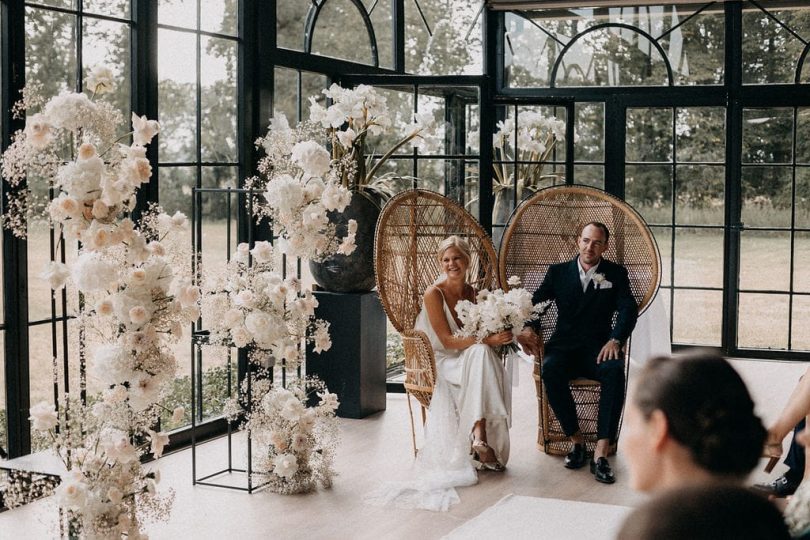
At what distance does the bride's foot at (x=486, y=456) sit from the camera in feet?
16.6

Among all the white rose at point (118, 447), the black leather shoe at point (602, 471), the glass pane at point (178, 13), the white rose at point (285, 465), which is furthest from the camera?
the glass pane at point (178, 13)

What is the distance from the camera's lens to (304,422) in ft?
15.4

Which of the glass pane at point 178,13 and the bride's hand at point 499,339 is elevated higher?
the glass pane at point 178,13

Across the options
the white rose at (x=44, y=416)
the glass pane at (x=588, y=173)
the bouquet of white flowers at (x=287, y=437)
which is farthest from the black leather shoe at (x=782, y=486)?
the glass pane at (x=588, y=173)

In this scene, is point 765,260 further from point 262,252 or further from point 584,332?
point 262,252

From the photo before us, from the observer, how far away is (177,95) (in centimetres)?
529

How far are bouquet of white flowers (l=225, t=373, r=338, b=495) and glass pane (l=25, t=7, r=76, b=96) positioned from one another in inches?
58.6

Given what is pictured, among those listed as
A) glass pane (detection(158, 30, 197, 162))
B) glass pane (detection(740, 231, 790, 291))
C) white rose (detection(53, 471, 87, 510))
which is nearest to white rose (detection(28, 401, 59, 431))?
white rose (detection(53, 471, 87, 510))

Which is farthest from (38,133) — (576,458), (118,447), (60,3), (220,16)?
(576,458)

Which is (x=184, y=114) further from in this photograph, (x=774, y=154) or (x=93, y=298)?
(x=774, y=154)

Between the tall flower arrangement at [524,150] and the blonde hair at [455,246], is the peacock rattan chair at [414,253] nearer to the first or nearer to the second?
the blonde hair at [455,246]

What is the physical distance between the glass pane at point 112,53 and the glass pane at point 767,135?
4616 millimetres

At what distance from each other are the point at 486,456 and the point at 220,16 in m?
2.57

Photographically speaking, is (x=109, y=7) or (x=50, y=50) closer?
(x=50, y=50)
